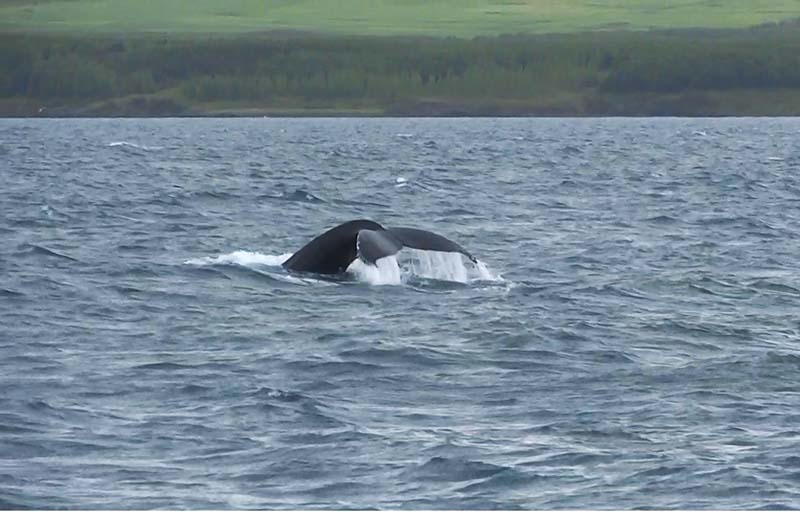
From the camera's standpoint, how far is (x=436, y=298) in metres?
19.2

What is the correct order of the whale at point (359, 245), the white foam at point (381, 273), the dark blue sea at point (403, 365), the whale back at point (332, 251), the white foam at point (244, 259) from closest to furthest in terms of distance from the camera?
1. the dark blue sea at point (403, 365)
2. the whale at point (359, 245)
3. the whale back at point (332, 251)
4. the white foam at point (381, 273)
5. the white foam at point (244, 259)

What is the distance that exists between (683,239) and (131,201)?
13.6 meters

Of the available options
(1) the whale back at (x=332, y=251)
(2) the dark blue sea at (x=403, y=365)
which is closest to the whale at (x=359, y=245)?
(1) the whale back at (x=332, y=251)

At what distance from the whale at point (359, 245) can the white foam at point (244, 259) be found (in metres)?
1.26

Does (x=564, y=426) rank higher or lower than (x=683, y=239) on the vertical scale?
higher

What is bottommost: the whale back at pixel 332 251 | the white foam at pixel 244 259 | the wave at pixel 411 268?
the white foam at pixel 244 259

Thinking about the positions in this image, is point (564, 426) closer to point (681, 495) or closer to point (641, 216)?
point (681, 495)

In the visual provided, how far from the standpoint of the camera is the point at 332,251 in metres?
20.0

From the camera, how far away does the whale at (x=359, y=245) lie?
59.7ft

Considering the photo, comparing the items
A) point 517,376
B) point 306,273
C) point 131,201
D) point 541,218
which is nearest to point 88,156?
point 131,201

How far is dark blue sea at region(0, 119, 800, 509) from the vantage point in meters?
11.1

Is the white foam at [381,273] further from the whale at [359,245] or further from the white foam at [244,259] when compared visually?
the white foam at [244,259]

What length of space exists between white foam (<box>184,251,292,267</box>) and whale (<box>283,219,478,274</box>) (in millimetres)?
1265

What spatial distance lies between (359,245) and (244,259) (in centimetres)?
496
